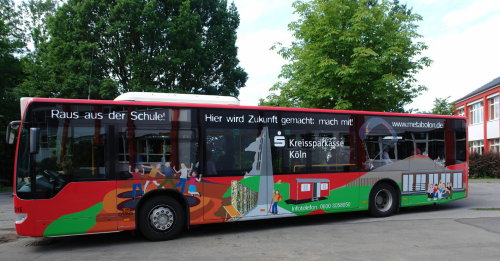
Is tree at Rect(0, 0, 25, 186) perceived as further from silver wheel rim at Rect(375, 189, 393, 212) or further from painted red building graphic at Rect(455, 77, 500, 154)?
painted red building graphic at Rect(455, 77, 500, 154)

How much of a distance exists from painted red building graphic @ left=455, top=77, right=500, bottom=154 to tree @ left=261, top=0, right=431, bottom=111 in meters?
22.3

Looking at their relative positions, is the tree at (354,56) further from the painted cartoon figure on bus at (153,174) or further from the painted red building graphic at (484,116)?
the painted red building graphic at (484,116)

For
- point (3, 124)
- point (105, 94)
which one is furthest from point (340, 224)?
point (3, 124)

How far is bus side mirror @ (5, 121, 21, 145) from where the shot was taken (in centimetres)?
739

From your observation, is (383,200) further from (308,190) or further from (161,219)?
(161,219)

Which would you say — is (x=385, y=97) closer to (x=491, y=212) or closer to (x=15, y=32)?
(x=491, y=212)

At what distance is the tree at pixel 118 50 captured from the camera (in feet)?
69.3

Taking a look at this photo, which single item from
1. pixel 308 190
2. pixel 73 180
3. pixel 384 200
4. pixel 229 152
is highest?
pixel 229 152

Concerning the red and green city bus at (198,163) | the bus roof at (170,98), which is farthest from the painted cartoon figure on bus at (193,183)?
the bus roof at (170,98)

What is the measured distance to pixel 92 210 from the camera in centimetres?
755

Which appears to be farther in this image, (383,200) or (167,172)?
(383,200)

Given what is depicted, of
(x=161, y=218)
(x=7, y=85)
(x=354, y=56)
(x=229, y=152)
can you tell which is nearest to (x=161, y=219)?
(x=161, y=218)

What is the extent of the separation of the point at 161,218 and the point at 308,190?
12.2 feet

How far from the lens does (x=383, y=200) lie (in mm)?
10992
